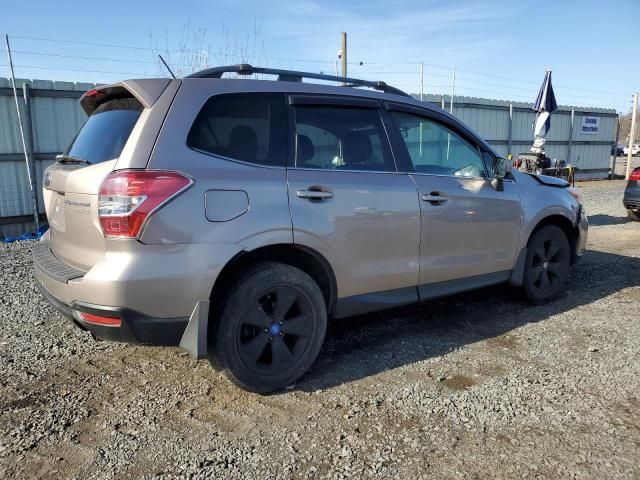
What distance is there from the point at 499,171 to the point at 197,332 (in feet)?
9.23

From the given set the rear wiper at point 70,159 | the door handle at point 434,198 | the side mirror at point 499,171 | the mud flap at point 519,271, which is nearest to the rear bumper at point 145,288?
the rear wiper at point 70,159

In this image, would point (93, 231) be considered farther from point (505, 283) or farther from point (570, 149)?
point (570, 149)

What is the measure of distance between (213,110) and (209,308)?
1170mm

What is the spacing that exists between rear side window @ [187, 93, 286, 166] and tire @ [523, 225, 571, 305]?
2789 mm

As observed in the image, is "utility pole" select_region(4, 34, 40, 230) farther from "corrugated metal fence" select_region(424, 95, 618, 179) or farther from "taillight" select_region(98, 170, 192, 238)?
"corrugated metal fence" select_region(424, 95, 618, 179)

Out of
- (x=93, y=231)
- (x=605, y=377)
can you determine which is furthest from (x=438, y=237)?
(x=93, y=231)

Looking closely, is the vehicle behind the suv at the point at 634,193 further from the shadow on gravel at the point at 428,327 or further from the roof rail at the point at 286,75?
the roof rail at the point at 286,75

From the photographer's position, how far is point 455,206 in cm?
391

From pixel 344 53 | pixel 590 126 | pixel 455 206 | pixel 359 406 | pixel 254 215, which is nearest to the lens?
pixel 254 215

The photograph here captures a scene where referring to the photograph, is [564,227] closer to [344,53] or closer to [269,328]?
[269,328]

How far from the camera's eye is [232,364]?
→ 2.96m

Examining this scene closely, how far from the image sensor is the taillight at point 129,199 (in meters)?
2.61

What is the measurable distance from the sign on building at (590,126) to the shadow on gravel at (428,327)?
16.6m

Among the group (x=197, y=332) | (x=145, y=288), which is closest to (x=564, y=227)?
(x=197, y=332)
